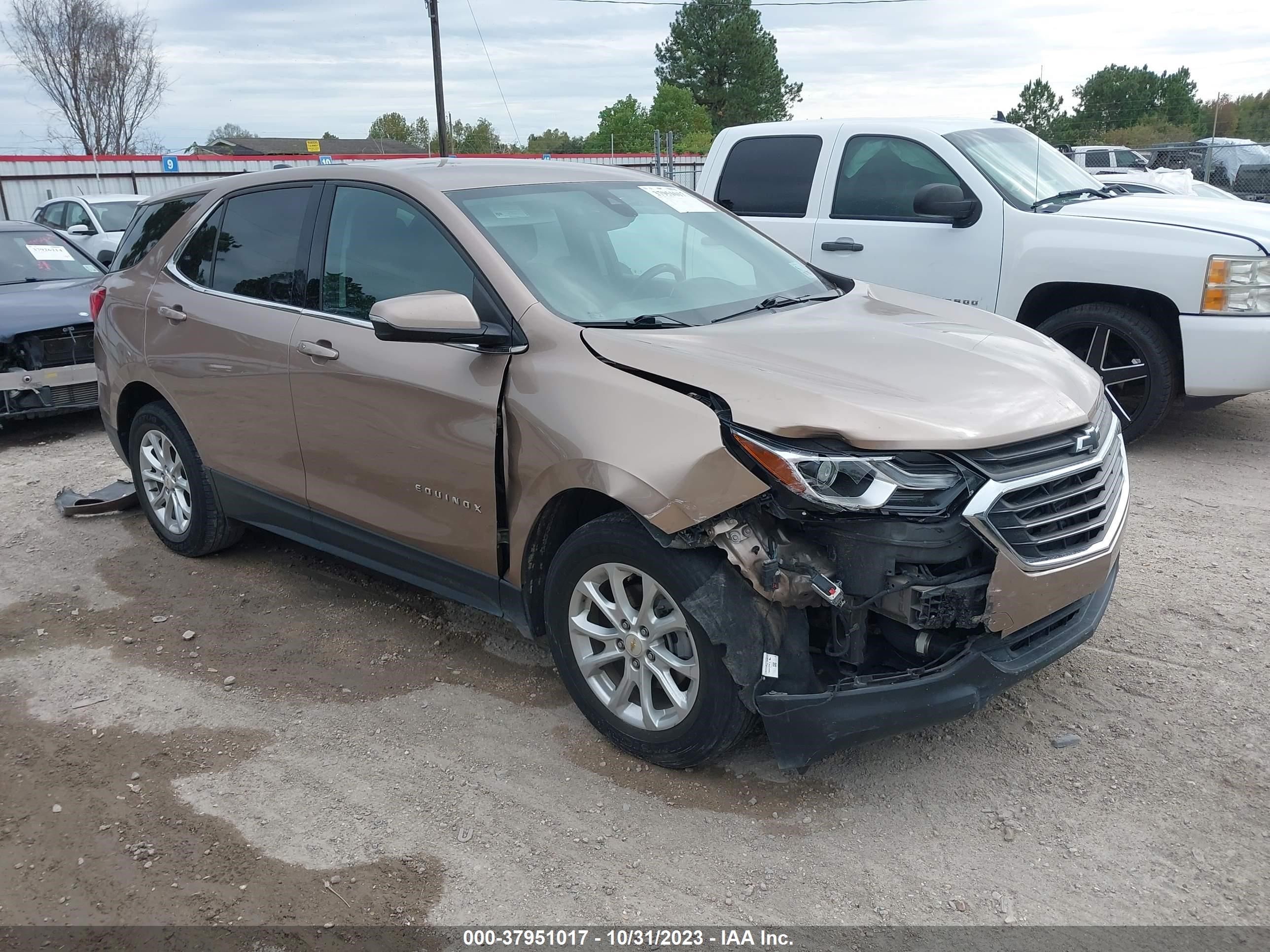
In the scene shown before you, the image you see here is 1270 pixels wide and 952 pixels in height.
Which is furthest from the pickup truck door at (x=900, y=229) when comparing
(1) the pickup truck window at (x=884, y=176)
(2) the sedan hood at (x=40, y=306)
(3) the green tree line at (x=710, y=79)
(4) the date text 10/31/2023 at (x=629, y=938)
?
(3) the green tree line at (x=710, y=79)

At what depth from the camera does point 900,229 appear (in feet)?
22.7

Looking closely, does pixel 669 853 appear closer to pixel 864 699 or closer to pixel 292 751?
pixel 864 699

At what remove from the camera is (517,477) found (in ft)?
11.1

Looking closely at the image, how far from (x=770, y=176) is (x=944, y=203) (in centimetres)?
164

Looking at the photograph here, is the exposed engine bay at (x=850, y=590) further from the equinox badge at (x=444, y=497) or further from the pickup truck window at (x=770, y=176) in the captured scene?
the pickup truck window at (x=770, y=176)

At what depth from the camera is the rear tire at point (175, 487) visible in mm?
4969

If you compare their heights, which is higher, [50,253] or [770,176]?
[770,176]

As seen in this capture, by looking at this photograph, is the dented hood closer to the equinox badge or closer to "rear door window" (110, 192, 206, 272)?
the equinox badge

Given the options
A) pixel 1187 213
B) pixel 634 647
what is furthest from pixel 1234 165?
pixel 634 647

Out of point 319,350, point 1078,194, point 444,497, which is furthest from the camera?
point 1078,194

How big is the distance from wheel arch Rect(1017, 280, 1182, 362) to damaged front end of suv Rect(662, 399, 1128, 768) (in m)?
3.63

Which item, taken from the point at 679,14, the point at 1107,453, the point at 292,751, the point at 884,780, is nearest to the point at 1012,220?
the point at 1107,453

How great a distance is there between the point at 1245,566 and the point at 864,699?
2.76 meters

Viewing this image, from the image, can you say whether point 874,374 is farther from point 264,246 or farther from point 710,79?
point 710,79
